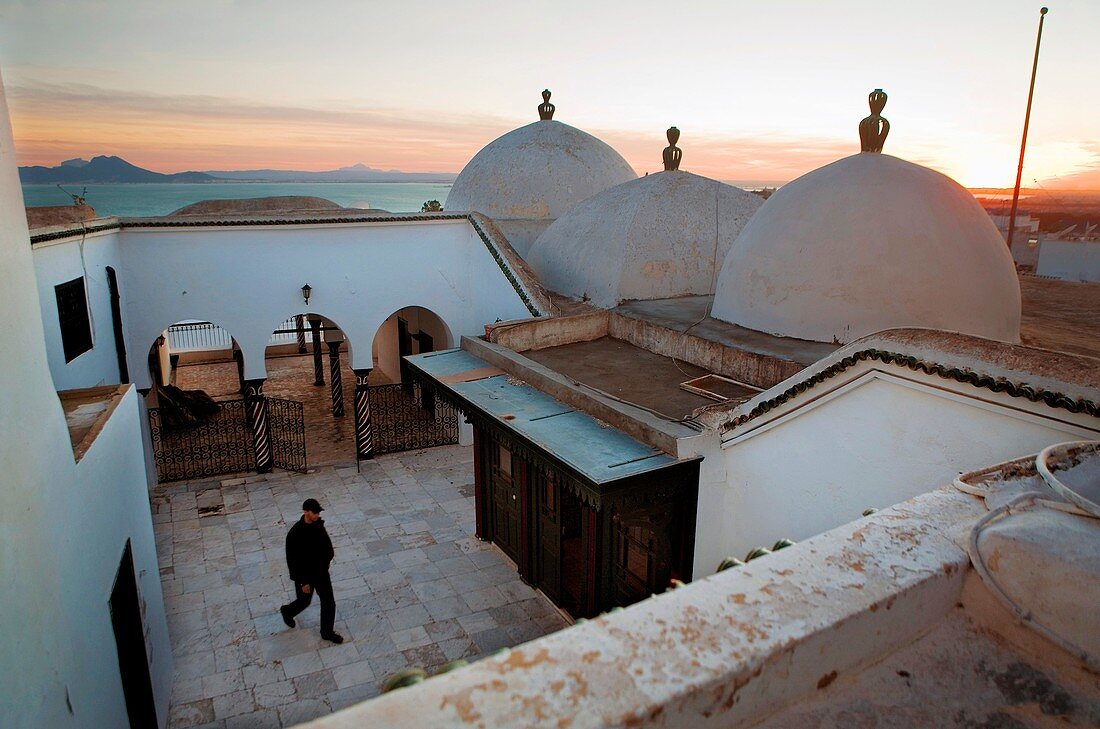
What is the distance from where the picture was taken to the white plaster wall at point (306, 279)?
42.5 feet

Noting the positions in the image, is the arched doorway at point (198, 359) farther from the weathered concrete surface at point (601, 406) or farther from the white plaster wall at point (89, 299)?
the weathered concrete surface at point (601, 406)

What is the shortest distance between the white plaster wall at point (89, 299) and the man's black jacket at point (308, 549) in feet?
13.4

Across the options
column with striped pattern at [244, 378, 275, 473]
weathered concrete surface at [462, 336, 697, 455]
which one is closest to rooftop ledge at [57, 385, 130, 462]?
weathered concrete surface at [462, 336, 697, 455]

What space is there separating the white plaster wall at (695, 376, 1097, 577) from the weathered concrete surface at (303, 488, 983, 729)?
2695 millimetres

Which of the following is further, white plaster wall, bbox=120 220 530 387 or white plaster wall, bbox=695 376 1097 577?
white plaster wall, bbox=120 220 530 387

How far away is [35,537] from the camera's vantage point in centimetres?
423

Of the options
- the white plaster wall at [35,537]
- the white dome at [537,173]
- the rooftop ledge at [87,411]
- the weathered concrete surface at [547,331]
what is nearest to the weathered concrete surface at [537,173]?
the white dome at [537,173]

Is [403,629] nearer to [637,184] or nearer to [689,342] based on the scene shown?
[689,342]

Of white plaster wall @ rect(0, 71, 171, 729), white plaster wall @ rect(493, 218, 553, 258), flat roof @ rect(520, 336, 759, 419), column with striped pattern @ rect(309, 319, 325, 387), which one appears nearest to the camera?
white plaster wall @ rect(0, 71, 171, 729)

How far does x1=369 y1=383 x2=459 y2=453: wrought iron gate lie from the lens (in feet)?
50.3

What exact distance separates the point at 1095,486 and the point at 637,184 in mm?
12881

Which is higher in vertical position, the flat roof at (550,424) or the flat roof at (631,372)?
the flat roof at (631,372)

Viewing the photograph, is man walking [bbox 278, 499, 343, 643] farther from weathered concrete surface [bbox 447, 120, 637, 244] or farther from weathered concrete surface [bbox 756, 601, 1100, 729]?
weathered concrete surface [bbox 447, 120, 637, 244]

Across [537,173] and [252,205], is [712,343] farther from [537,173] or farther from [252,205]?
[252,205]
